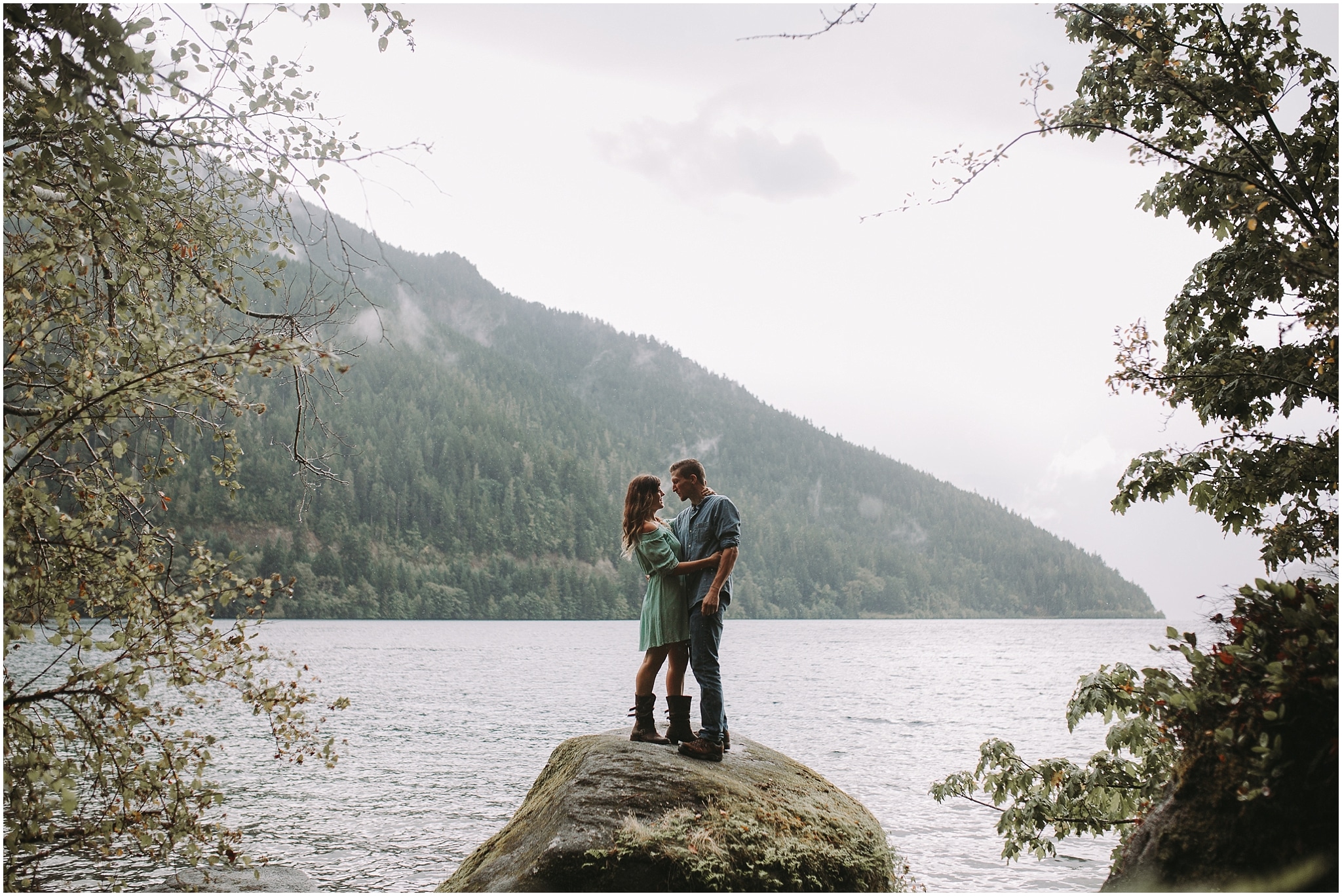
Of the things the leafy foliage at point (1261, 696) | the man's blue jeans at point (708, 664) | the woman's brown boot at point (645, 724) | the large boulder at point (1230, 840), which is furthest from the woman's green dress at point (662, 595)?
the large boulder at point (1230, 840)

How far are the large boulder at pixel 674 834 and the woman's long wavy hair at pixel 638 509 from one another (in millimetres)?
1818

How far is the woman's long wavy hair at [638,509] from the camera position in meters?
6.98

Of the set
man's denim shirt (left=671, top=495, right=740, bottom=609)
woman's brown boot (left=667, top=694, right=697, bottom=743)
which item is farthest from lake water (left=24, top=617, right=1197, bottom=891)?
man's denim shirt (left=671, top=495, right=740, bottom=609)

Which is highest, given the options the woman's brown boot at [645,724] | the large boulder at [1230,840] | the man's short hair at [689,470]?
the man's short hair at [689,470]

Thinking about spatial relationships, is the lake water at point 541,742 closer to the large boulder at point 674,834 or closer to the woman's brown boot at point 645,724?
the large boulder at point 674,834

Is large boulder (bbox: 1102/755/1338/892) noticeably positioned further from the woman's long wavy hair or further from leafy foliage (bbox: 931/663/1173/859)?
the woman's long wavy hair

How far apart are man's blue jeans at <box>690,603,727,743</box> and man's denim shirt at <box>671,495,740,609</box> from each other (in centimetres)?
18

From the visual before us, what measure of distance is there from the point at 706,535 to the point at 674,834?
2.36 meters

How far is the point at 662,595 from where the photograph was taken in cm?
713

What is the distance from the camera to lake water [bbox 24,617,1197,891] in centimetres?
1307

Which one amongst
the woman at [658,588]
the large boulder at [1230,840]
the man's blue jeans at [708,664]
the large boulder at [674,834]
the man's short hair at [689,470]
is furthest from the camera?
the man's short hair at [689,470]

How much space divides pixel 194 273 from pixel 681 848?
521cm

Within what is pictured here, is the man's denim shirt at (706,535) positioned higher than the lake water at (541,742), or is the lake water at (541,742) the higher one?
the man's denim shirt at (706,535)

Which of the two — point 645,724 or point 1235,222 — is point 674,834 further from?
point 1235,222
